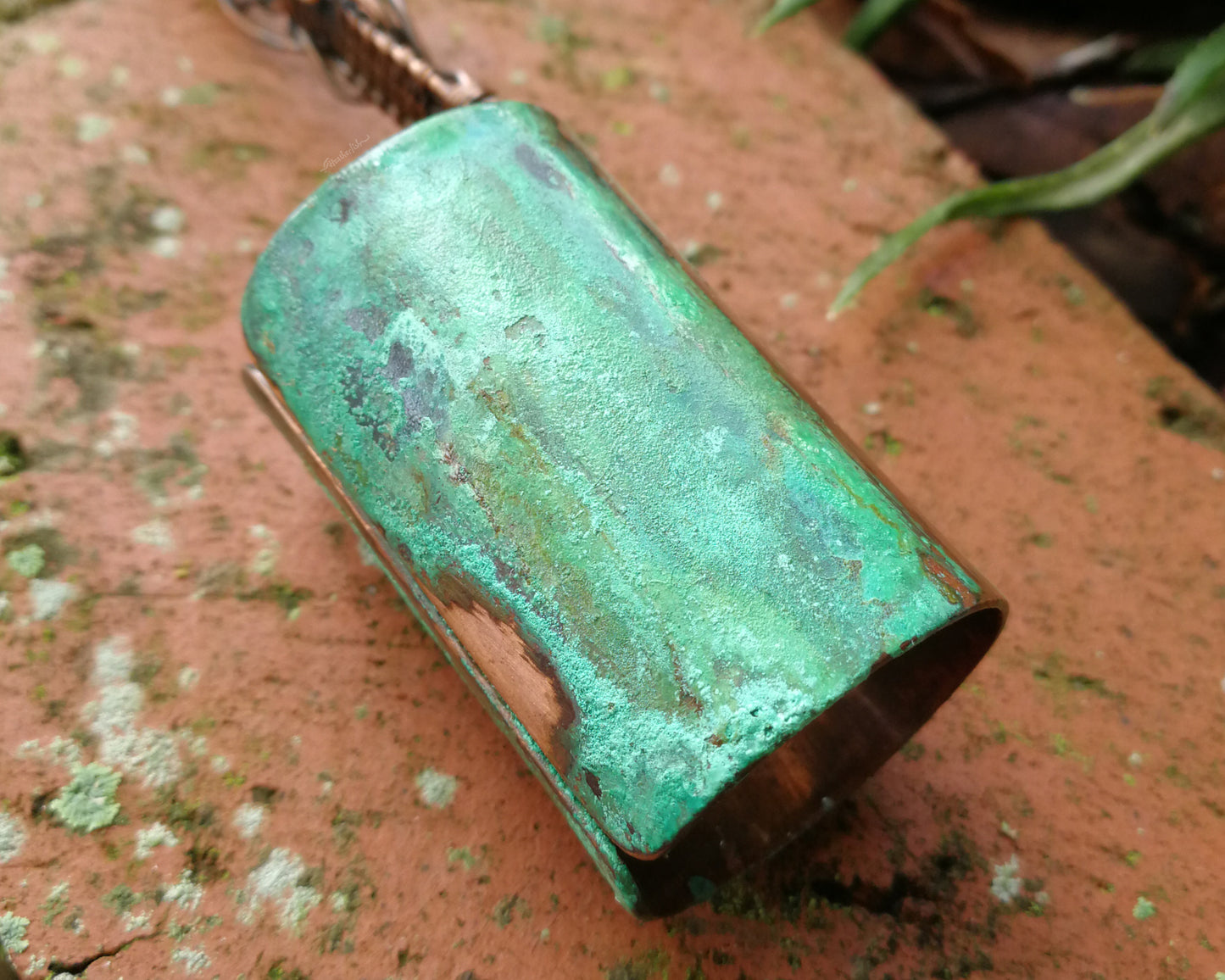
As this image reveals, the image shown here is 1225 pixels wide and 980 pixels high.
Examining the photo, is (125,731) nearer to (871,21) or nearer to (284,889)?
(284,889)

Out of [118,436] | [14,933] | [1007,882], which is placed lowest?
[14,933]

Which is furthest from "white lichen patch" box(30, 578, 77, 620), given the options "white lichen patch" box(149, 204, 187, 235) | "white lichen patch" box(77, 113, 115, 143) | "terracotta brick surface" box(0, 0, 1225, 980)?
"white lichen patch" box(77, 113, 115, 143)

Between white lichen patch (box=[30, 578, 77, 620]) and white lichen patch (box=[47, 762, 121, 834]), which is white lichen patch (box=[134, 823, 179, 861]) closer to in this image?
white lichen patch (box=[47, 762, 121, 834])

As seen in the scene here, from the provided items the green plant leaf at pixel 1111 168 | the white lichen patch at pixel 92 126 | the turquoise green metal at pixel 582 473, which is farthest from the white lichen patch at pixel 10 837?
the green plant leaf at pixel 1111 168

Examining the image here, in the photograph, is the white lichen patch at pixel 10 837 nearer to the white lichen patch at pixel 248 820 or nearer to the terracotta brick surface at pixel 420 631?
the terracotta brick surface at pixel 420 631

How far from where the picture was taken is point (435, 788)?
0.69 m

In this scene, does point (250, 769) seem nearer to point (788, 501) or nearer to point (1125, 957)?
point (788, 501)

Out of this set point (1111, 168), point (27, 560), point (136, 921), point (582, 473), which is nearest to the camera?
point (582, 473)

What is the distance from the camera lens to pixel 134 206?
891mm

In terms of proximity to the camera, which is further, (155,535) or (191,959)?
(155,535)

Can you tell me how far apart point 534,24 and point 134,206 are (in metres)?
0.47

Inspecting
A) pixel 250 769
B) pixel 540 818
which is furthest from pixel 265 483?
pixel 540 818

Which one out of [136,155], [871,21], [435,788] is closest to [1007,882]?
[435,788]

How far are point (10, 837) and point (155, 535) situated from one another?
233mm
